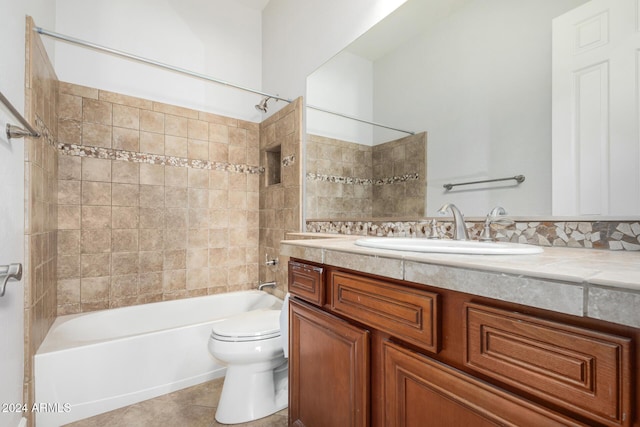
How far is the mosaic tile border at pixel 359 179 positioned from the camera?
4.96ft

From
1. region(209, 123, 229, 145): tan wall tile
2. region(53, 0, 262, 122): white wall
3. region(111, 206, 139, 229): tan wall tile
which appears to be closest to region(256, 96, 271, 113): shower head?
region(53, 0, 262, 122): white wall

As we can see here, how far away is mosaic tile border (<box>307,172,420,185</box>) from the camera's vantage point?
1.51 metres

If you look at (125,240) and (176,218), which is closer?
(125,240)

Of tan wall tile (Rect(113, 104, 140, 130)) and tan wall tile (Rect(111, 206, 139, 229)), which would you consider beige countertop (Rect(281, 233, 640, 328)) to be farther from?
tan wall tile (Rect(113, 104, 140, 130))

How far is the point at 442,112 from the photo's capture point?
4.42ft

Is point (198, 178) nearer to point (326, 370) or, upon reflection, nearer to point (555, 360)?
point (326, 370)

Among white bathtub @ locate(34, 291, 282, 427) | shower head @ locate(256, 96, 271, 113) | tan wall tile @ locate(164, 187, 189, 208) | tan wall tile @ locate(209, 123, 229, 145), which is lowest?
white bathtub @ locate(34, 291, 282, 427)

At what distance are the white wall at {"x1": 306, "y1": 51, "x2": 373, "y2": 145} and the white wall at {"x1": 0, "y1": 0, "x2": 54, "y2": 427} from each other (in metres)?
1.51

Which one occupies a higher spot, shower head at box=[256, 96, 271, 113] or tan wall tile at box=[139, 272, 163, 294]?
shower head at box=[256, 96, 271, 113]

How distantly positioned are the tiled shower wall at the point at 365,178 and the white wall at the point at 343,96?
0.21ft

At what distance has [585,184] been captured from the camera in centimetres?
92

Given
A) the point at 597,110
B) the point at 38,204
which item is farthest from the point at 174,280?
the point at 597,110

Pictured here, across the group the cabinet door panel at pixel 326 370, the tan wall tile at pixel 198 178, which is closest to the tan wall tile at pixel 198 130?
the tan wall tile at pixel 198 178

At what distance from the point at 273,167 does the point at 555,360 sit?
2.49 meters
